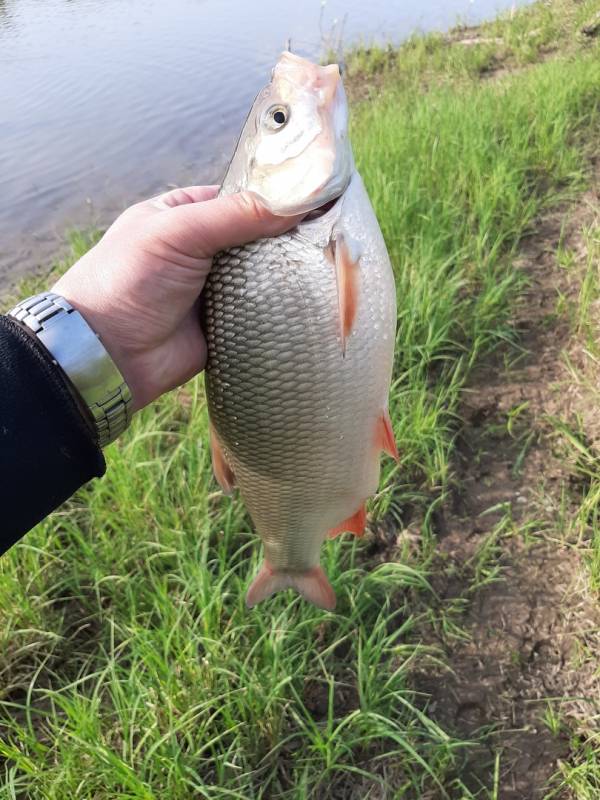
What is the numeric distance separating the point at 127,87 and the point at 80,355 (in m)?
10.2

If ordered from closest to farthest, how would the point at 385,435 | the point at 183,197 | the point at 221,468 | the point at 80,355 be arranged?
the point at 80,355 < the point at 385,435 < the point at 221,468 < the point at 183,197

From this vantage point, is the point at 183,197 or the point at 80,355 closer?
the point at 80,355

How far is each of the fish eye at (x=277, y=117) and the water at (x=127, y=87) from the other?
517 cm

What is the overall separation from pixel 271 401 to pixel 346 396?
0.17 m

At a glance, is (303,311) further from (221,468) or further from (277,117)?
(221,468)

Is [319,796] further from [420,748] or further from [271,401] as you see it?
[271,401]

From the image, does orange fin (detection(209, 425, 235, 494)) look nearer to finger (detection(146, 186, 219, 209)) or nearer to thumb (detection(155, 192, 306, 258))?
thumb (detection(155, 192, 306, 258))

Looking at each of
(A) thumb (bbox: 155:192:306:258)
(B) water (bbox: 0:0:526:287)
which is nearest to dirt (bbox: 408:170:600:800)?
(A) thumb (bbox: 155:192:306:258)

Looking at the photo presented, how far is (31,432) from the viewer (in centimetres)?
135

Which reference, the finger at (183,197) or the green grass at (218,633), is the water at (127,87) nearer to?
the green grass at (218,633)

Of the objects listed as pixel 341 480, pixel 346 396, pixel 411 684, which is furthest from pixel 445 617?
pixel 346 396

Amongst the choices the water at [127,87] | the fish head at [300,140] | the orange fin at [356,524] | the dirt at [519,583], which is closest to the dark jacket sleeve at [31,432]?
the fish head at [300,140]

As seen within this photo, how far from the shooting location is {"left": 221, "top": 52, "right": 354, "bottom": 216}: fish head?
1316mm

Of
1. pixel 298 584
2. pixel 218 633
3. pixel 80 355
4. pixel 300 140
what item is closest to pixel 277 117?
pixel 300 140
